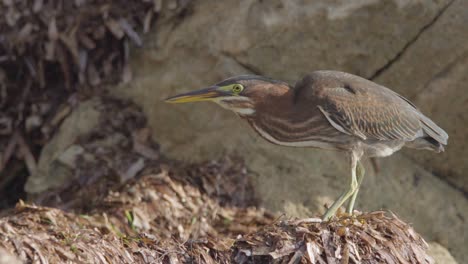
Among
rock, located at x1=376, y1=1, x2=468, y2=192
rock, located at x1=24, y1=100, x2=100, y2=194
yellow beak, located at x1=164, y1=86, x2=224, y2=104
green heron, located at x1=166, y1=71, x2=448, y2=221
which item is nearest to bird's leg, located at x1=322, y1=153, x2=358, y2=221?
green heron, located at x1=166, y1=71, x2=448, y2=221

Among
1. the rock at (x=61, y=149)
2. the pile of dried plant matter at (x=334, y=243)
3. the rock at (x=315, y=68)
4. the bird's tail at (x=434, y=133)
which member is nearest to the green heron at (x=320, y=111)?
the bird's tail at (x=434, y=133)

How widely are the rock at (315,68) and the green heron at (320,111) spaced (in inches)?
29.1

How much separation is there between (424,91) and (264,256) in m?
2.11

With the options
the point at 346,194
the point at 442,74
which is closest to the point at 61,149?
the point at 346,194

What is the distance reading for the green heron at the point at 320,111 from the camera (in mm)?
4492

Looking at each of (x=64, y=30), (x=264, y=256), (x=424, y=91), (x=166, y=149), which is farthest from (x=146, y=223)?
(x=424, y=91)

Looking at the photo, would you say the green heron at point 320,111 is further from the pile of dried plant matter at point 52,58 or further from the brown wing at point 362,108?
the pile of dried plant matter at point 52,58

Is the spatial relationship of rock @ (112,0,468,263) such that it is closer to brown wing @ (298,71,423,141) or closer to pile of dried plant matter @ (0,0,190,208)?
pile of dried plant matter @ (0,0,190,208)

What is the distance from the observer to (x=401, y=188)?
556 cm

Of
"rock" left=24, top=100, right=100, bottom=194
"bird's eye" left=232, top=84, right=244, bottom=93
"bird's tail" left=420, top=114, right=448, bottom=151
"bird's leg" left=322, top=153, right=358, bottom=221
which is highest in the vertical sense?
"bird's eye" left=232, top=84, right=244, bottom=93

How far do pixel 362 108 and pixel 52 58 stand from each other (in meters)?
2.48

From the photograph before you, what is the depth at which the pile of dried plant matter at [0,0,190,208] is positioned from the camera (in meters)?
5.81

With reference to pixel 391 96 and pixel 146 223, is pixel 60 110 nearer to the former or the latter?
pixel 146 223

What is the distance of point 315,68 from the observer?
5.48 meters
